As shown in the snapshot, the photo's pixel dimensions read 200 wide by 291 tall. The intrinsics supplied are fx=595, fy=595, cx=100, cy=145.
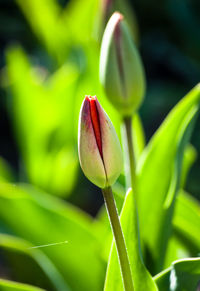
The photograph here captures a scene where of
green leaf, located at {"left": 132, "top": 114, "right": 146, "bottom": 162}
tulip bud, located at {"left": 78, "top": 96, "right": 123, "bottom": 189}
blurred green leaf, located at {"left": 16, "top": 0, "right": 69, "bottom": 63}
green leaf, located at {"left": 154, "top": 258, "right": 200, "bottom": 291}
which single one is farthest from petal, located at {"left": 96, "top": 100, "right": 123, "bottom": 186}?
blurred green leaf, located at {"left": 16, "top": 0, "right": 69, "bottom": 63}

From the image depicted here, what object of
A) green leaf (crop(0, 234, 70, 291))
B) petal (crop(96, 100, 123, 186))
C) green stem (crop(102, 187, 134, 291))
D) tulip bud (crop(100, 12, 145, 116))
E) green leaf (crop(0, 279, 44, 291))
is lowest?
green leaf (crop(0, 234, 70, 291))

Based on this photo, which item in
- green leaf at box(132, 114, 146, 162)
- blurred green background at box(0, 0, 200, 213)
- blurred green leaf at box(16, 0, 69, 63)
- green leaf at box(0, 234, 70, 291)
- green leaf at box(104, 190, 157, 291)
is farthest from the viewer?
blurred green leaf at box(16, 0, 69, 63)

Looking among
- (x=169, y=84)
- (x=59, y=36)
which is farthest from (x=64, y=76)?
(x=169, y=84)

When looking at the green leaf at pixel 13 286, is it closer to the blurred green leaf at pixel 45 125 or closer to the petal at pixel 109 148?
the petal at pixel 109 148

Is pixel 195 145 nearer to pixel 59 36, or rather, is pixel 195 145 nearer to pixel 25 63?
pixel 59 36

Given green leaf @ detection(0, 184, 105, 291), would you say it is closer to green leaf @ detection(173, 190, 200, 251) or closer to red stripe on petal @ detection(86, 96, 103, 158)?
green leaf @ detection(173, 190, 200, 251)
